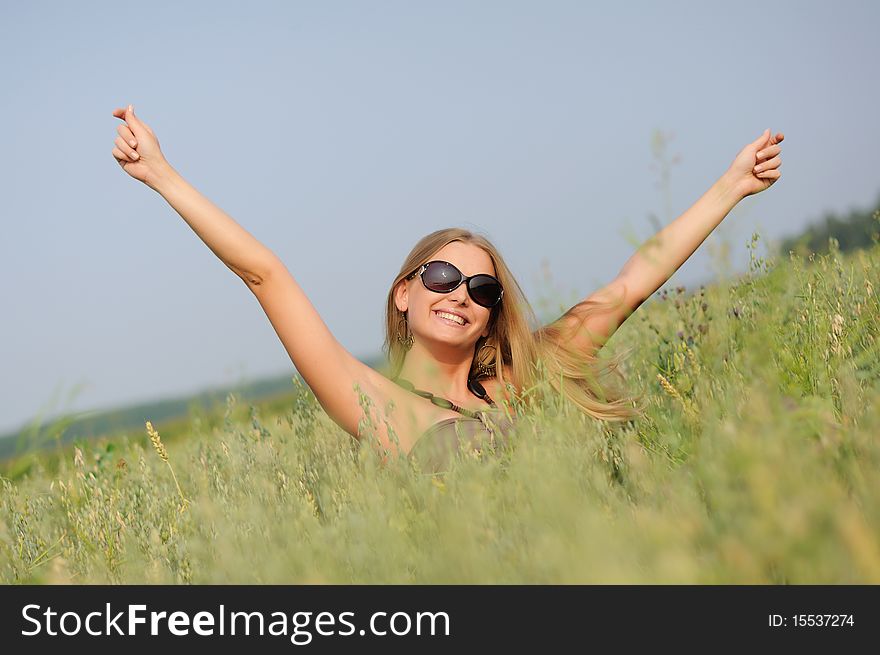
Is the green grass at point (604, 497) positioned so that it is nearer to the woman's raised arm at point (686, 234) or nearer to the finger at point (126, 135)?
the woman's raised arm at point (686, 234)

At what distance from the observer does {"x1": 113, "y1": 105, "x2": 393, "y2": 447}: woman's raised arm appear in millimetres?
3479

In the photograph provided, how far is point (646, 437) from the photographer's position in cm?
321

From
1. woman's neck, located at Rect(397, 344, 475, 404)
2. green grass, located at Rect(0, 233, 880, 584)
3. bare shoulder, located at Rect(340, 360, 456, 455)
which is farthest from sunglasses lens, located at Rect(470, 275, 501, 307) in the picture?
green grass, located at Rect(0, 233, 880, 584)

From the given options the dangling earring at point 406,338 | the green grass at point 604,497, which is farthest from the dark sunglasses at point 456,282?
the green grass at point 604,497

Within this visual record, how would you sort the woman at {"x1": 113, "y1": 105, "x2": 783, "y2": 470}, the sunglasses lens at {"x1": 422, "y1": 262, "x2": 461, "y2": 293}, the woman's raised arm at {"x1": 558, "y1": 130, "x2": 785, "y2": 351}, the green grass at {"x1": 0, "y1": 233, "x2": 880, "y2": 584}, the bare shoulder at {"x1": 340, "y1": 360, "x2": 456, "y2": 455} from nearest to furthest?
the green grass at {"x1": 0, "y1": 233, "x2": 880, "y2": 584} < the woman at {"x1": 113, "y1": 105, "x2": 783, "y2": 470} < the bare shoulder at {"x1": 340, "y1": 360, "x2": 456, "y2": 455} < the sunglasses lens at {"x1": 422, "y1": 262, "x2": 461, "y2": 293} < the woman's raised arm at {"x1": 558, "y1": 130, "x2": 785, "y2": 351}

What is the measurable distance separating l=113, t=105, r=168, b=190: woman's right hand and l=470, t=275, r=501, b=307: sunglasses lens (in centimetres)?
181

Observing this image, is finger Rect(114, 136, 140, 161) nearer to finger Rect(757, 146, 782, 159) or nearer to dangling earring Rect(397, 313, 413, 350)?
dangling earring Rect(397, 313, 413, 350)

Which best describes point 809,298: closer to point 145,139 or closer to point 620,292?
point 620,292

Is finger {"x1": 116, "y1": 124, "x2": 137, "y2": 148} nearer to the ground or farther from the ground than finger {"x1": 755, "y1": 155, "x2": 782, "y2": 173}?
nearer to the ground

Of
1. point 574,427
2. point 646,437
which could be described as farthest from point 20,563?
point 646,437

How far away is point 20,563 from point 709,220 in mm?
3991

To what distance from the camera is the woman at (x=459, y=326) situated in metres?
3.62

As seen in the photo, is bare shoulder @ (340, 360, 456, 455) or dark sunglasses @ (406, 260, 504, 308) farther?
dark sunglasses @ (406, 260, 504, 308)

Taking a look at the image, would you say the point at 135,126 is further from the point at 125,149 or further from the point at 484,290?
the point at 484,290
